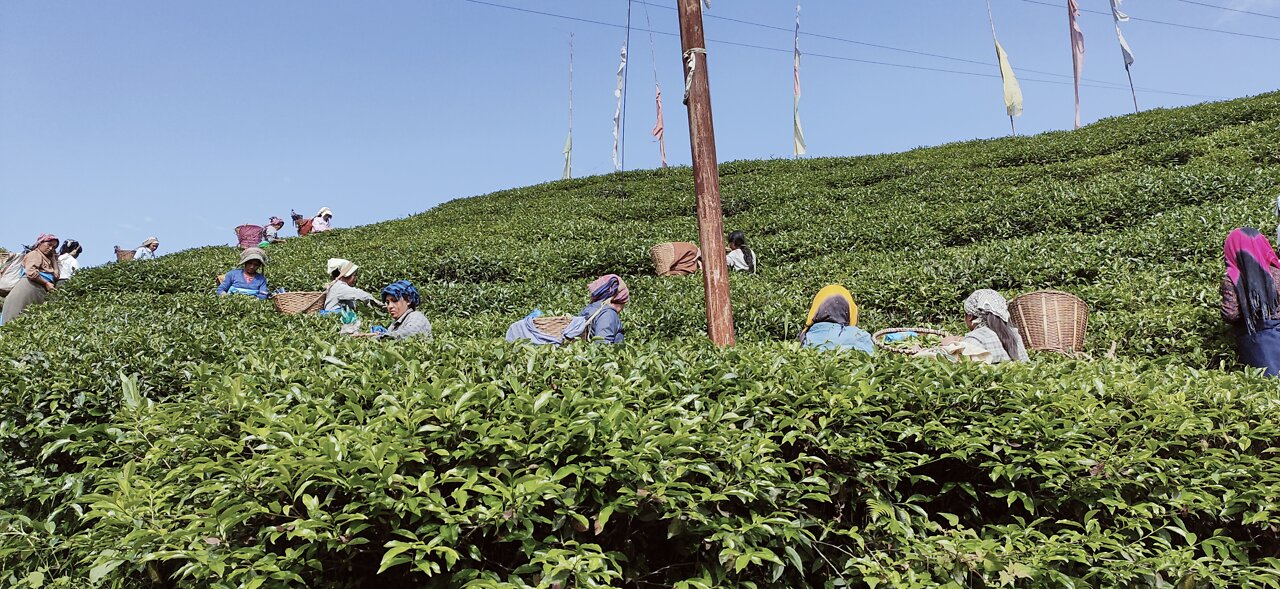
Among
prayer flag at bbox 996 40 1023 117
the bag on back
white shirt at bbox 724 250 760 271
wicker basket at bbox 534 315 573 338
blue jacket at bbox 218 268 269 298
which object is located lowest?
wicker basket at bbox 534 315 573 338

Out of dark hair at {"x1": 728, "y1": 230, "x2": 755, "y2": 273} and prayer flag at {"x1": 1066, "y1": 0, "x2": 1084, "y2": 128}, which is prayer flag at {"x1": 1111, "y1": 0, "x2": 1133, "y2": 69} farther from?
dark hair at {"x1": 728, "y1": 230, "x2": 755, "y2": 273}

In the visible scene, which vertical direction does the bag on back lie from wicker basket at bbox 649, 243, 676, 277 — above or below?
above

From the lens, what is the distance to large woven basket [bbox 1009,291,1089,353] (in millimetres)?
5871

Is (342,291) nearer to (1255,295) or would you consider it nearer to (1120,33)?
(1255,295)

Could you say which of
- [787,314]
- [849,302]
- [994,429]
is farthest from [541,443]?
[787,314]

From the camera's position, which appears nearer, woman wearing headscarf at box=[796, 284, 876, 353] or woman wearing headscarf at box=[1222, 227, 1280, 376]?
woman wearing headscarf at box=[796, 284, 876, 353]

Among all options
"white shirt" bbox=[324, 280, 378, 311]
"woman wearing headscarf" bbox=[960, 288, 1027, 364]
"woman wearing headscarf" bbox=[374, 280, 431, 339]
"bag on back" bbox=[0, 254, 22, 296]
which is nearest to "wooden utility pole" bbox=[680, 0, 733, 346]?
"woman wearing headscarf" bbox=[960, 288, 1027, 364]

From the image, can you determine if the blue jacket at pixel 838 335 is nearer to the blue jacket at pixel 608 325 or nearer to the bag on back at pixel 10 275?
the blue jacket at pixel 608 325

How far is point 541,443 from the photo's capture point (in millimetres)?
2725

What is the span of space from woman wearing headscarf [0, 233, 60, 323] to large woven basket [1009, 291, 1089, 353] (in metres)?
10.6

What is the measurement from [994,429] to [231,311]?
795 cm

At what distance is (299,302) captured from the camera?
354 inches

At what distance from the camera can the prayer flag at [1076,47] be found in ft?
85.2

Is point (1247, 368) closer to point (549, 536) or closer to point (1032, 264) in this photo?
point (549, 536)
